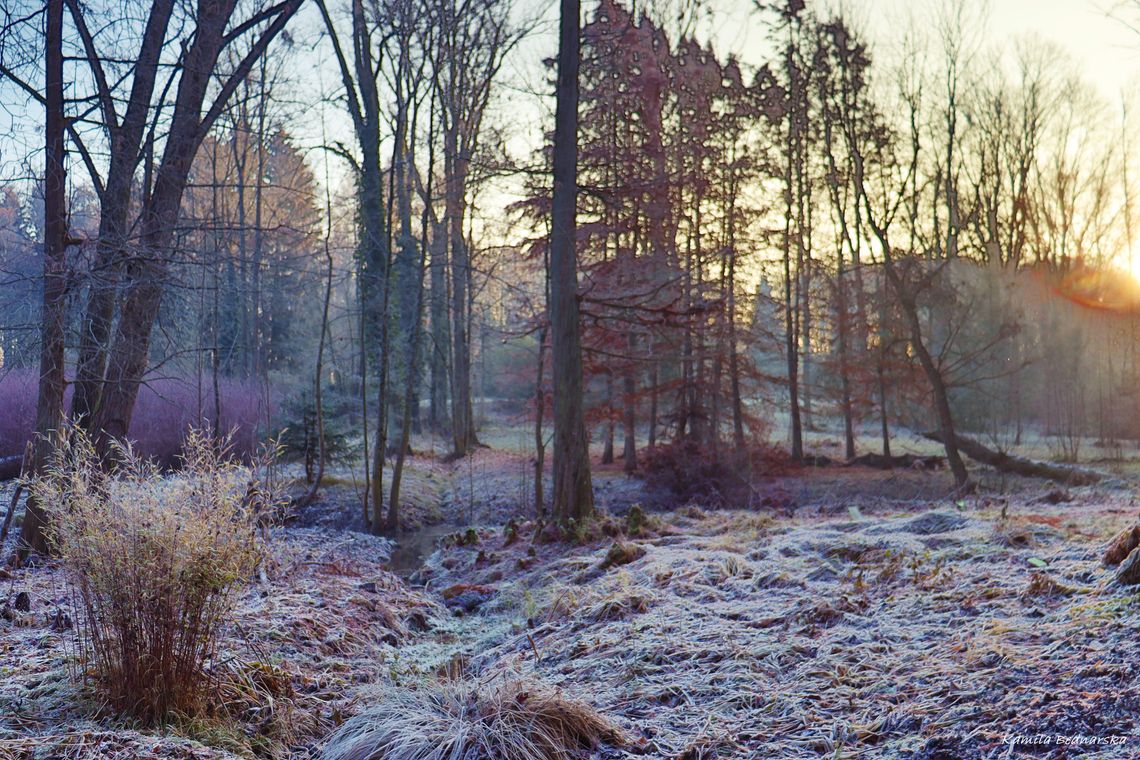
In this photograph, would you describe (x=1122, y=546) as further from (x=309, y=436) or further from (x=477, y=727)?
(x=309, y=436)

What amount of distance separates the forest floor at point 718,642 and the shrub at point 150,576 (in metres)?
0.17

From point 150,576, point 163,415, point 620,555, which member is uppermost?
point 163,415

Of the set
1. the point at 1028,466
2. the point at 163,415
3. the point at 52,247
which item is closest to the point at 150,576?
the point at 52,247

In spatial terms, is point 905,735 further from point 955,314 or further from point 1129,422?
point 1129,422

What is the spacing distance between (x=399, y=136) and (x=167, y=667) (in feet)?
34.9

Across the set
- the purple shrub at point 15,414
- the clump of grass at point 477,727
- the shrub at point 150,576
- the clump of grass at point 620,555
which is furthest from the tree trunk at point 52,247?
Result: the purple shrub at point 15,414

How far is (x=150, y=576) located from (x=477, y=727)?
59.1 inches

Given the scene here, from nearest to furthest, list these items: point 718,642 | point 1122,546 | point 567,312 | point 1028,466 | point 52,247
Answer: point 1122,546, point 718,642, point 52,247, point 567,312, point 1028,466

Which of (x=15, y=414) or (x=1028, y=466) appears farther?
(x=1028, y=466)

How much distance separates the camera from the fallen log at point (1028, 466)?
13523 mm

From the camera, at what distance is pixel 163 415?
50.7 ft

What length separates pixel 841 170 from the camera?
18.5 metres

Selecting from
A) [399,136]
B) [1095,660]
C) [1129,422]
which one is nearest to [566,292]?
[399,136]

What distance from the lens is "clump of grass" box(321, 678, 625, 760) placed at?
3256 mm
